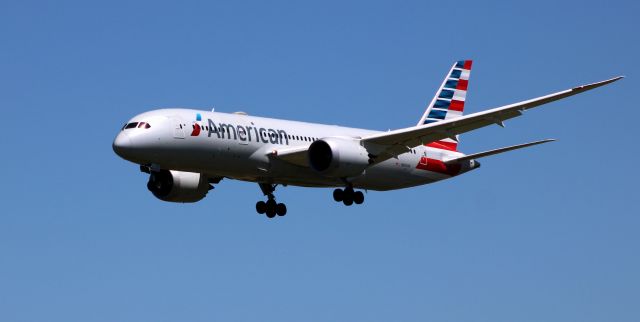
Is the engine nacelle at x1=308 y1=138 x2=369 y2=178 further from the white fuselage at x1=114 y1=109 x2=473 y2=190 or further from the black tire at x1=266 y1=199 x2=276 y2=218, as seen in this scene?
the black tire at x1=266 y1=199 x2=276 y2=218

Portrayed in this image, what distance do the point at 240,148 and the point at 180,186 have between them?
5.97 m

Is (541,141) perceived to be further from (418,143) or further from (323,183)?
(323,183)

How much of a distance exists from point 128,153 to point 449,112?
21.3 m

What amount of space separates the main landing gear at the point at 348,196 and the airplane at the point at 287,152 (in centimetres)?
5

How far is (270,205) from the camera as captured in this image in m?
64.4

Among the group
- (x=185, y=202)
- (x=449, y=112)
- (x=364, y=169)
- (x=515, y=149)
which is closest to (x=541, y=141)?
(x=515, y=149)

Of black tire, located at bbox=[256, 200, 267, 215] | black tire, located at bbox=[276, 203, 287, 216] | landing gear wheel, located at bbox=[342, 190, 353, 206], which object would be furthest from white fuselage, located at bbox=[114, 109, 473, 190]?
black tire, located at bbox=[256, 200, 267, 215]

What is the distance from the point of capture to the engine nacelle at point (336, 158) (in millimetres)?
59344

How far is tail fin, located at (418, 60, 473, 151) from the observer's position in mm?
70625

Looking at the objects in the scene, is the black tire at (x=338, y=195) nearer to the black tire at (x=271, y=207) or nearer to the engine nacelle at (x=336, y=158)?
the engine nacelle at (x=336, y=158)

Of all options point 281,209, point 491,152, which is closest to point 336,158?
point 281,209

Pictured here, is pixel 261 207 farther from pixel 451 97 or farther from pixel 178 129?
pixel 451 97

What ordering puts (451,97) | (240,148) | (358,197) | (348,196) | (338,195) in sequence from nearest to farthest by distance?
(240,148), (348,196), (358,197), (338,195), (451,97)

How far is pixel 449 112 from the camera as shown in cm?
7131
